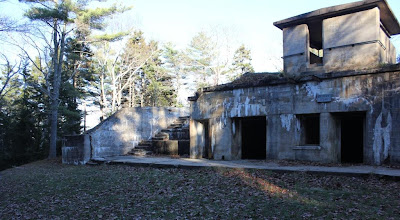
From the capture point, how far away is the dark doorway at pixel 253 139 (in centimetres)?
1555

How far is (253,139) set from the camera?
1622 centimetres

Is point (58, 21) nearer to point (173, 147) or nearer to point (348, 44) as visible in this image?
point (173, 147)

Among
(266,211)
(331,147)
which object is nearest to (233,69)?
(331,147)

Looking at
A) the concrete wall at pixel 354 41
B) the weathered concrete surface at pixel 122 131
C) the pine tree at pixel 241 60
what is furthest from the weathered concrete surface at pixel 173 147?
the pine tree at pixel 241 60

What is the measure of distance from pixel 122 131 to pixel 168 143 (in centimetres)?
252

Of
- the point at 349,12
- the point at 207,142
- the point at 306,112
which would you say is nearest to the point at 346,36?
the point at 349,12

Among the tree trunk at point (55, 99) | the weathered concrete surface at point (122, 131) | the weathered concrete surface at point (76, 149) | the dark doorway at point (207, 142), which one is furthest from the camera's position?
the tree trunk at point (55, 99)

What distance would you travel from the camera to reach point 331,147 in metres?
10.9

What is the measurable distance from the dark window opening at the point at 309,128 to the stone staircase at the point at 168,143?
5955mm

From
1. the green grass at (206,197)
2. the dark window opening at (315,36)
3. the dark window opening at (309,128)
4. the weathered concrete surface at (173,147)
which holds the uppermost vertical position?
the dark window opening at (315,36)

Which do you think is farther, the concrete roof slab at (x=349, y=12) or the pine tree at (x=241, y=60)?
the pine tree at (x=241, y=60)

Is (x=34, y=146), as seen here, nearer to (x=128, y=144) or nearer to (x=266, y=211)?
(x=128, y=144)

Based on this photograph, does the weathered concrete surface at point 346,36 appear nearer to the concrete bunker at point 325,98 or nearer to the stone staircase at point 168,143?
the concrete bunker at point 325,98

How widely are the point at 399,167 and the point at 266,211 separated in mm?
5543
